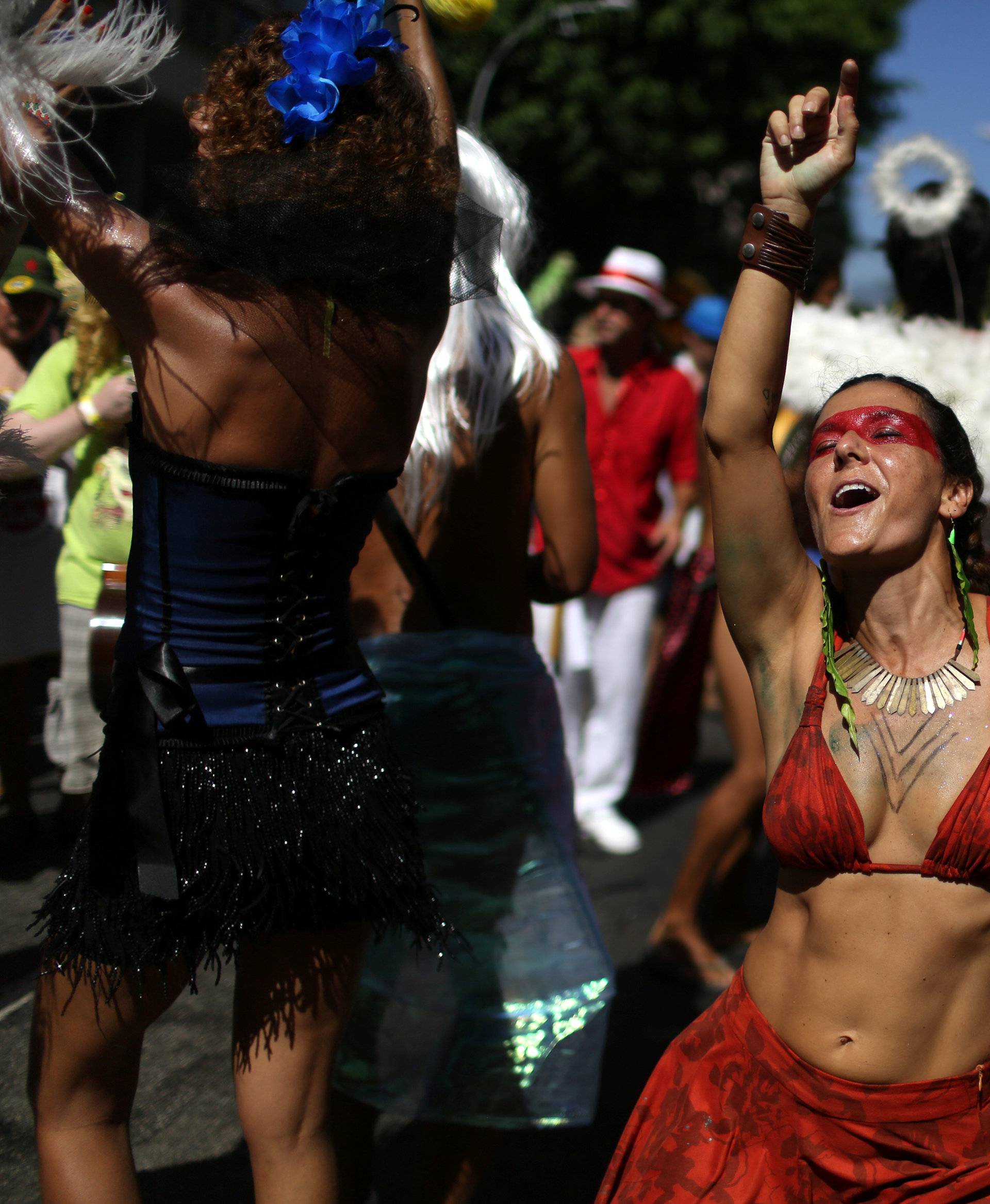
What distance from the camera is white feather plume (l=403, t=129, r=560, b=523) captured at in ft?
8.27

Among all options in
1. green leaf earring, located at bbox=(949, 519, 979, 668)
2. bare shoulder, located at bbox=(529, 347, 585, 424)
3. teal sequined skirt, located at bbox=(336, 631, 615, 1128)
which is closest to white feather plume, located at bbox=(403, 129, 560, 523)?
bare shoulder, located at bbox=(529, 347, 585, 424)

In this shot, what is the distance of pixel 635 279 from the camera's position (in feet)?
17.8

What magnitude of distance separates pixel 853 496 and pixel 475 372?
89cm

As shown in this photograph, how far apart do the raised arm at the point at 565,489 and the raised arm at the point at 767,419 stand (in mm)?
667

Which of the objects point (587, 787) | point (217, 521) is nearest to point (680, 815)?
point (587, 787)

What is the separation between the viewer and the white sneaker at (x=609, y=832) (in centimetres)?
510

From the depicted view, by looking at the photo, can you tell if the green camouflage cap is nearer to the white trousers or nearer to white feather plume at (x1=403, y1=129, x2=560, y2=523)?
white feather plume at (x1=403, y1=129, x2=560, y2=523)

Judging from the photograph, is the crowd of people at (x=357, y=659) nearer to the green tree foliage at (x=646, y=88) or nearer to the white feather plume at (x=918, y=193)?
the white feather plume at (x=918, y=193)

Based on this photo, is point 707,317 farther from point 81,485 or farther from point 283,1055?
point 283,1055

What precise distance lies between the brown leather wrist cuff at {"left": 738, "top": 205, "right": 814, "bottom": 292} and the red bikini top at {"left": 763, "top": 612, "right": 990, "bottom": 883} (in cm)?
57

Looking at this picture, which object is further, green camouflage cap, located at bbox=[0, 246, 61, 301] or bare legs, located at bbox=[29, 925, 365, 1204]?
green camouflage cap, located at bbox=[0, 246, 61, 301]

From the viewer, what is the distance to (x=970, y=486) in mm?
1960

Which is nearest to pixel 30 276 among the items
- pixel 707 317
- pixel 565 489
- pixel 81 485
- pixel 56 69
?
pixel 81 485

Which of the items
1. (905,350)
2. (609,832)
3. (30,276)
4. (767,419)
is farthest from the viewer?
(609,832)
